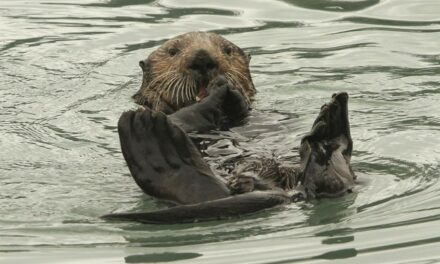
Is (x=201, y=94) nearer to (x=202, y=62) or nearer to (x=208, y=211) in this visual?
(x=202, y=62)

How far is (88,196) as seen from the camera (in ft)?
20.1

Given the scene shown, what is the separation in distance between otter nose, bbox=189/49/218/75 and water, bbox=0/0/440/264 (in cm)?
47

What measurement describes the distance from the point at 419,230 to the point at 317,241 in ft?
1.78

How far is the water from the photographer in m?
5.28

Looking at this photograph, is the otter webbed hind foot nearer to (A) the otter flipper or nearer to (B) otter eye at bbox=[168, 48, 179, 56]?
(A) the otter flipper

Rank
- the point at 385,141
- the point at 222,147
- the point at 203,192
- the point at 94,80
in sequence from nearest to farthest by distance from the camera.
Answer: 1. the point at 203,192
2. the point at 222,147
3. the point at 385,141
4. the point at 94,80

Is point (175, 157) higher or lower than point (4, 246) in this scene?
higher

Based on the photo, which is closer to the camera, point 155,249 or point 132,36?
point 155,249

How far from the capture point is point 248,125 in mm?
7168

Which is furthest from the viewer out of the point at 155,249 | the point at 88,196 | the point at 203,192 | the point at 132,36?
the point at 132,36

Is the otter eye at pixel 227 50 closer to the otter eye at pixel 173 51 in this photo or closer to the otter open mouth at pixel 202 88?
the otter eye at pixel 173 51

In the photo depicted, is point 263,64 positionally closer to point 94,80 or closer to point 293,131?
point 94,80

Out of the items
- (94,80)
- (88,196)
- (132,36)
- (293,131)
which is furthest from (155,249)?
(132,36)

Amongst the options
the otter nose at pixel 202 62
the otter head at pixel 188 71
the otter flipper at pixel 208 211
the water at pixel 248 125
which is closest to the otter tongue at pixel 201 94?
the otter head at pixel 188 71
